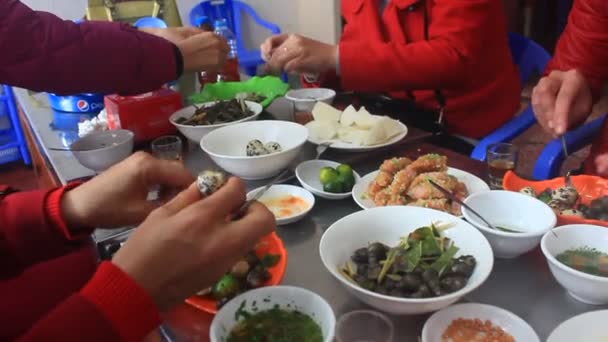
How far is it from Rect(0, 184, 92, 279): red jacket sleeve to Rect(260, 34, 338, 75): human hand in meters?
0.93

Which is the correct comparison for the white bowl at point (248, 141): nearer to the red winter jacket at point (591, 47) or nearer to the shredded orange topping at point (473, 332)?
the shredded orange topping at point (473, 332)

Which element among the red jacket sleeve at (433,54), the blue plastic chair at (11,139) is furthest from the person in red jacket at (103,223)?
the blue plastic chair at (11,139)

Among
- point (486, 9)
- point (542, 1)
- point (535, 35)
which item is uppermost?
point (486, 9)

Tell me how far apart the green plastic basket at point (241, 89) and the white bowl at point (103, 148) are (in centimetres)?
35

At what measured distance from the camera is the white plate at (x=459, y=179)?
3.34 ft

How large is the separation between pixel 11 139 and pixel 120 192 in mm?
2832

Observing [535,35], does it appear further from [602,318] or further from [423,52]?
[602,318]

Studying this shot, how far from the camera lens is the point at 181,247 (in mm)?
579

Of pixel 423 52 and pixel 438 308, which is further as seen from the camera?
pixel 423 52

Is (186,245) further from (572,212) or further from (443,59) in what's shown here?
(443,59)

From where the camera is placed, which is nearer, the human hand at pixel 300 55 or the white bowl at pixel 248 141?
the white bowl at pixel 248 141

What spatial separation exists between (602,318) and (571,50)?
1004mm

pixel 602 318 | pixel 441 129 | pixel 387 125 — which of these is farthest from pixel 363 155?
pixel 602 318

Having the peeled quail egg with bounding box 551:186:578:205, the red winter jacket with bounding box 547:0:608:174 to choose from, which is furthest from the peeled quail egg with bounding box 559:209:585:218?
the red winter jacket with bounding box 547:0:608:174
